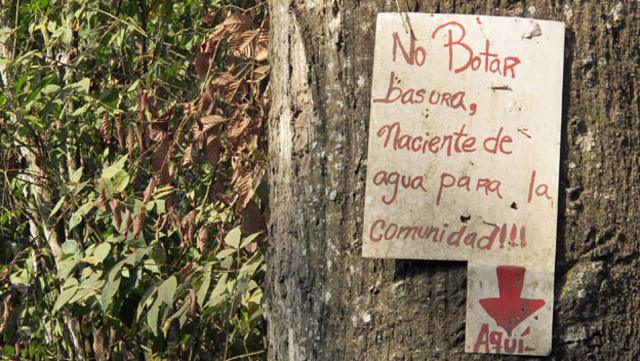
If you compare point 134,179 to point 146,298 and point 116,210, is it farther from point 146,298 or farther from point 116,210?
point 146,298

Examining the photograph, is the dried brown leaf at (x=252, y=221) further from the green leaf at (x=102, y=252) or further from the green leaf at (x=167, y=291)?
the green leaf at (x=102, y=252)

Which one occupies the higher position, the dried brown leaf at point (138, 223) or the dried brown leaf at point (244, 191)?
the dried brown leaf at point (244, 191)

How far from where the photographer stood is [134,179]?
327cm

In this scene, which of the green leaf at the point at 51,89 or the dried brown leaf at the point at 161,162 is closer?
the dried brown leaf at the point at 161,162

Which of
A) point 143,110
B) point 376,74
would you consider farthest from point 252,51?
point 376,74

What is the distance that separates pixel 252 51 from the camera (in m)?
2.62

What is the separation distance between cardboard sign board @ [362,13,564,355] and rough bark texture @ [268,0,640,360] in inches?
0.8

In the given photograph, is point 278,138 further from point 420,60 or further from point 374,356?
point 374,356

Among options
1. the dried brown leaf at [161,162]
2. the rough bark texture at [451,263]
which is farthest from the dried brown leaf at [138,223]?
the rough bark texture at [451,263]

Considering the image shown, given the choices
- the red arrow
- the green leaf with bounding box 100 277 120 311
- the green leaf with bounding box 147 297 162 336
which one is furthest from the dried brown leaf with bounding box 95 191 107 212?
the red arrow

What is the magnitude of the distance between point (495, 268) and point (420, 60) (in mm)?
340

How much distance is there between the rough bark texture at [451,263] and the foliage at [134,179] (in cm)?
98

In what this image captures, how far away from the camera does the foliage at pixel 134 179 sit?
2.79 m

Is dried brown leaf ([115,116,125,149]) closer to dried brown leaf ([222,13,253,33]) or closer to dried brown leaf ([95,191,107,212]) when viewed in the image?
dried brown leaf ([95,191,107,212])
